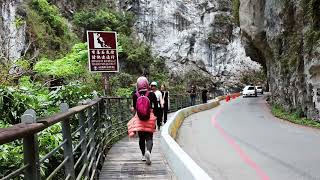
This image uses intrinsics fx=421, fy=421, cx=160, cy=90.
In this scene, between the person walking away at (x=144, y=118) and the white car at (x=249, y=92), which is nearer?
the person walking away at (x=144, y=118)

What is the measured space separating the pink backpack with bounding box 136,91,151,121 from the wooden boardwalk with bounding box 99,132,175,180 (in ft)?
3.23

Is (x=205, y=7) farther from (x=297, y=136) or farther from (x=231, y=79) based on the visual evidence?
(x=297, y=136)

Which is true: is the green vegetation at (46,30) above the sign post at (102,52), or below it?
above

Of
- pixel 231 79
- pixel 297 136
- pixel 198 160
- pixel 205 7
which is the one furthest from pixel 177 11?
pixel 198 160

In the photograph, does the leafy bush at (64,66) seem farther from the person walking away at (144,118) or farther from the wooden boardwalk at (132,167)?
the person walking away at (144,118)

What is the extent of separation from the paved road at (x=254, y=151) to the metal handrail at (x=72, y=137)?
243cm

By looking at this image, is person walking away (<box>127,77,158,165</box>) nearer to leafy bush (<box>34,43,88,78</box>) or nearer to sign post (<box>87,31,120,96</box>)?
sign post (<box>87,31,120,96</box>)

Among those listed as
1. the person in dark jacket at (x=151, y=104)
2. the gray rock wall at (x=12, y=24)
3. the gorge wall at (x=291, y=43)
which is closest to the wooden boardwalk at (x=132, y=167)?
the person in dark jacket at (x=151, y=104)

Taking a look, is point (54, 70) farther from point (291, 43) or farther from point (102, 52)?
point (291, 43)

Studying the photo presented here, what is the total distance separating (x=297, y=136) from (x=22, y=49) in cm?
1968

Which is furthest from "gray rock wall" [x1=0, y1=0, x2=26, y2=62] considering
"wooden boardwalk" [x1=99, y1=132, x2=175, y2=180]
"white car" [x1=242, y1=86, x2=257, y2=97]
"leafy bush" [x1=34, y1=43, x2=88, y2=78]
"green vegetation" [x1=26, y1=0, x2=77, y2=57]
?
"white car" [x1=242, y1=86, x2=257, y2=97]

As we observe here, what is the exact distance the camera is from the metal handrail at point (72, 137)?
2838mm

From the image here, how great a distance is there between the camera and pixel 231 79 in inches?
2344

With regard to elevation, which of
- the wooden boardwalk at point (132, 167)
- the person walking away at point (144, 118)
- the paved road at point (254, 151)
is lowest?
the paved road at point (254, 151)
